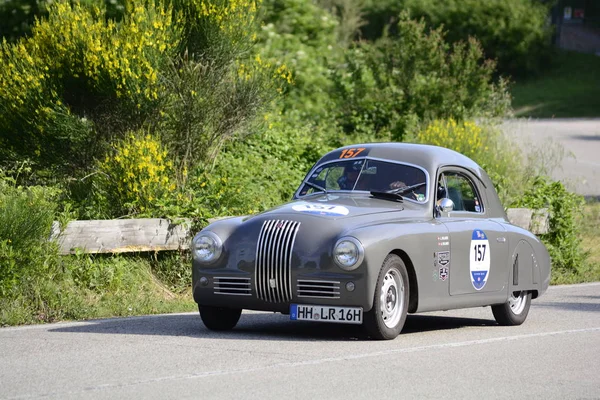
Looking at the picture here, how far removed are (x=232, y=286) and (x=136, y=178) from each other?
445cm

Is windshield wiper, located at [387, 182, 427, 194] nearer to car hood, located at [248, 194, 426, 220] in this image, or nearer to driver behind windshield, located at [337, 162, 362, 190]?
car hood, located at [248, 194, 426, 220]

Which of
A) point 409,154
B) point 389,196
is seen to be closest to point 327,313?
point 389,196

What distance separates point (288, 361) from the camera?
8.02 metres

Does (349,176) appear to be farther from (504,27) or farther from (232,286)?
(504,27)

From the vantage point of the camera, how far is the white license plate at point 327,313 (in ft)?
29.6

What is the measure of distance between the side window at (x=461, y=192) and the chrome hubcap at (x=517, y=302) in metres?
0.96

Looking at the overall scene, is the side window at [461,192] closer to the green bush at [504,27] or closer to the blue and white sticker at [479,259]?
the blue and white sticker at [479,259]

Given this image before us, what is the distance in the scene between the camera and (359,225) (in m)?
9.33

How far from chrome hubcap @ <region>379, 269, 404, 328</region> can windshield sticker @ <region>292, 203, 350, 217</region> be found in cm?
69

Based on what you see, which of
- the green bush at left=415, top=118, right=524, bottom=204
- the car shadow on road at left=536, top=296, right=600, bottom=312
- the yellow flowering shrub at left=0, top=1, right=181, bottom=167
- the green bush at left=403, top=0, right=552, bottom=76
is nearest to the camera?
the car shadow on road at left=536, top=296, right=600, bottom=312

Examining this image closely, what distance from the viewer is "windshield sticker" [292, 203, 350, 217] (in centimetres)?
955

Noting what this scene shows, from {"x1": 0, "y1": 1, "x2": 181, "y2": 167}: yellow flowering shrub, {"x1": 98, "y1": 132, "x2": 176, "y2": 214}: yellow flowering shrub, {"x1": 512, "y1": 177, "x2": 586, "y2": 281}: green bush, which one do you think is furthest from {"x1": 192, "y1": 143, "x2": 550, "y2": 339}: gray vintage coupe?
{"x1": 512, "y1": 177, "x2": 586, "y2": 281}: green bush

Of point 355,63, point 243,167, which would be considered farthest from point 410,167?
point 355,63

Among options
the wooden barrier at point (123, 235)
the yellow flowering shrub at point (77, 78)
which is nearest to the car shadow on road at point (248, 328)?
the wooden barrier at point (123, 235)
